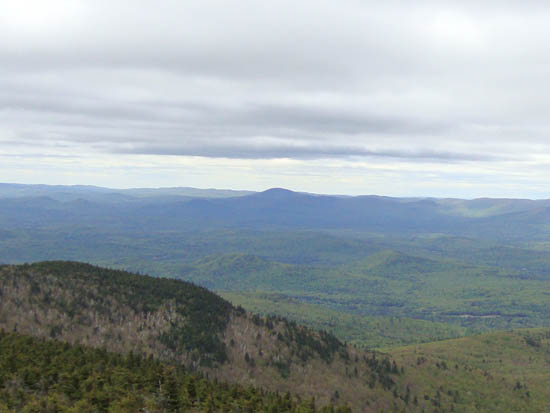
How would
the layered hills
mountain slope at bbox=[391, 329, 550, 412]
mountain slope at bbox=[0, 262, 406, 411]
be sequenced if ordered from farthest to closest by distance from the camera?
mountain slope at bbox=[391, 329, 550, 412], mountain slope at bbox=[0, 262, 406, 411], the layered hills

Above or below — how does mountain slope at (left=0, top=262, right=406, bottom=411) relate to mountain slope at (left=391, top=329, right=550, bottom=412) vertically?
above

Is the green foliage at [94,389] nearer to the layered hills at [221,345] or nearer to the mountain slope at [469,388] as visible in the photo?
the layered hills at [221,345]

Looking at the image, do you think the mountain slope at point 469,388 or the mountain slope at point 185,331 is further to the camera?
the mountain slope at point 469,388

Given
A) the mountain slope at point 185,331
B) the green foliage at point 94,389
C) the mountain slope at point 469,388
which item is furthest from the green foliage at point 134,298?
the mountain slope at point 469,388

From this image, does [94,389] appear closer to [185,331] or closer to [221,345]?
[185,331]

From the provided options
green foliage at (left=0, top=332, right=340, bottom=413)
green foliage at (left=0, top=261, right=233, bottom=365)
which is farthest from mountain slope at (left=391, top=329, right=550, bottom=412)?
green foliage at (left=0, top=332, right=340, bottom=413)

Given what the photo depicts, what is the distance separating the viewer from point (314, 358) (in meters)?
156

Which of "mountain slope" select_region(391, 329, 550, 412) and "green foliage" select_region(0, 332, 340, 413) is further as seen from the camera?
"mountain slope" select_region(391, 329, 550, 412)

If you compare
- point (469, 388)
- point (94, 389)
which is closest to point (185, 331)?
point (94, 389)

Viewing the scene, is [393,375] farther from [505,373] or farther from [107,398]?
[107,398]

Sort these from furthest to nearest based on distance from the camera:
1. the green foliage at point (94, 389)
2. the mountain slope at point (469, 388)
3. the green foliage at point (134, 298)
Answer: the mountain slope at point (469, 388) → the green foliage at point (134, 298) → the green foliage at point (94, 389)

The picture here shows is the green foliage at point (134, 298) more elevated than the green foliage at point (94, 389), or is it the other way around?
the green foliage at point (94, 389)

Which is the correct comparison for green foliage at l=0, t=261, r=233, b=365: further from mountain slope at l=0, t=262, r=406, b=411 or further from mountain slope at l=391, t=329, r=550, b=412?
mountain slope at l=391, t=329, r=550, b=412

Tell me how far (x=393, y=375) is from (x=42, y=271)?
130 m
